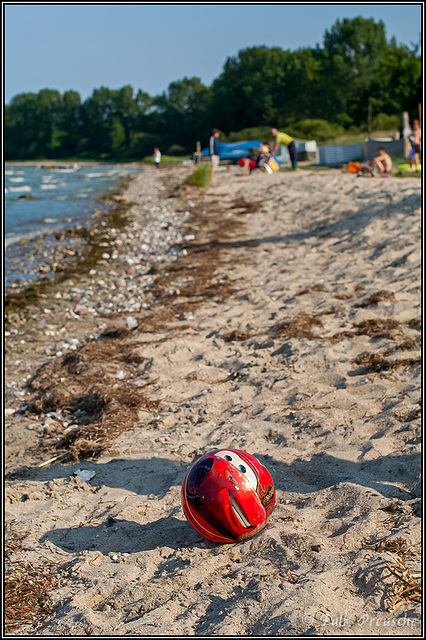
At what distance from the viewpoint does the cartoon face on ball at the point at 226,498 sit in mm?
3291

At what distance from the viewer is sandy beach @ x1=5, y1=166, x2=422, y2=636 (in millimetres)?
2855

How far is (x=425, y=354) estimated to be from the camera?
5516mm

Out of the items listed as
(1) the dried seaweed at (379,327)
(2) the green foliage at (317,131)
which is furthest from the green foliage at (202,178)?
(2) the green foliage at (317,131)

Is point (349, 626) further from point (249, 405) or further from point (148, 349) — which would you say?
point (148, 349)

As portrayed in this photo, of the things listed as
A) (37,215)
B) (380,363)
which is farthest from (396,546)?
(37,215)

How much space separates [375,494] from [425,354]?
2.38 m

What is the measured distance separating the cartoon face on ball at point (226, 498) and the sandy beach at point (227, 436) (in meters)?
0.13

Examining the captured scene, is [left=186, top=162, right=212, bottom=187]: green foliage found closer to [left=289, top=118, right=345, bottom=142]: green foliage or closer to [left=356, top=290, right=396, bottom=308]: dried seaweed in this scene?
[left=356, top=290, right=396, bottom=308]: dried seaweed

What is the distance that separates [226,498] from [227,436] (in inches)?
58.8

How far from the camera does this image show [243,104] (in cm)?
8625

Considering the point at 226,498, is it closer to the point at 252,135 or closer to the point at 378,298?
the point at 378,298

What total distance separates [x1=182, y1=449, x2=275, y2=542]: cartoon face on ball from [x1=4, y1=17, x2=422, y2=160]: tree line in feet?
133

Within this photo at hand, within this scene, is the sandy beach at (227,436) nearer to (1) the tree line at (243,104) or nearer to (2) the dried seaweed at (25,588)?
(2) the dried seaweed at (25,588)

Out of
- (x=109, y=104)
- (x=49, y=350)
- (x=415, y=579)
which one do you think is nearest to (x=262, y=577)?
(x=415, y=579)
